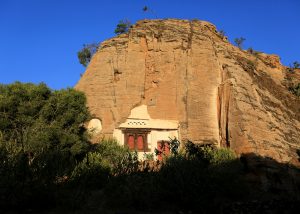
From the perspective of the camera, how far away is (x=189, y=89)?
25.4m

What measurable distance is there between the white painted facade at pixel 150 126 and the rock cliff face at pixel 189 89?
1.46 ft

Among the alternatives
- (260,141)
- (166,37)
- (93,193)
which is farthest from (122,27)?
(93,193)

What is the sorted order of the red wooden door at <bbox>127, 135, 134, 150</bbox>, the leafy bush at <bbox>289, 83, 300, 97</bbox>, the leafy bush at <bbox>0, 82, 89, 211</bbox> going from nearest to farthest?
the leafy bush at <bbox>0, 82, 89, 211</bbox>, the red wooden door at <bbox>127, 135, 134, 150</bbox>, the leafy bush at <bbox>289, 83, 300, 97</bbox>

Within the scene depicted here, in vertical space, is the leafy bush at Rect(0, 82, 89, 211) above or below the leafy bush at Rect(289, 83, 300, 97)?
below

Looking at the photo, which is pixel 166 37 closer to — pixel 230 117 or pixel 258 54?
pixel 230 117

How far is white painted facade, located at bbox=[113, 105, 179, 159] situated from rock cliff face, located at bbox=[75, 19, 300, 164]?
0.45 metres

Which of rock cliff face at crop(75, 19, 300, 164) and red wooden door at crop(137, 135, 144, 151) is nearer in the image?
rock cliff face at crop(75, 19, 300, 164)

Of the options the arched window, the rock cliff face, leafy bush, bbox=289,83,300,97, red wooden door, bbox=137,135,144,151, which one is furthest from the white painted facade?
leafy bush, bbox=289,83,300,97

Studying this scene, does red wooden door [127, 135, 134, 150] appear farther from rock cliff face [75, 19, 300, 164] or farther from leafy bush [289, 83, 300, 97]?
leafy bush [289, 83, 300, 97]

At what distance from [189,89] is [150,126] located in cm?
387

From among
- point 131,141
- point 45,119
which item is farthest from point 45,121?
point 131,141

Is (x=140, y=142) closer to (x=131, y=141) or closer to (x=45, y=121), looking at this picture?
(x=131, y=141)

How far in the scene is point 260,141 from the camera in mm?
20328

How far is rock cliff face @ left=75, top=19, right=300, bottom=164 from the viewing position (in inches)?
892
